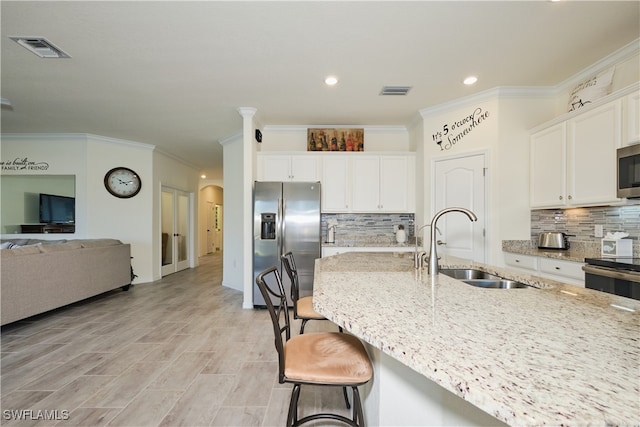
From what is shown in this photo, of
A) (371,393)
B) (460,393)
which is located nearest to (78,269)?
(371,393)

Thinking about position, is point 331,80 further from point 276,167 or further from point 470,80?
point 276,167

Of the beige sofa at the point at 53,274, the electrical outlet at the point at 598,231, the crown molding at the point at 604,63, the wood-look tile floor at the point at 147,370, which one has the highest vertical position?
the crown molding at the point at 604,63

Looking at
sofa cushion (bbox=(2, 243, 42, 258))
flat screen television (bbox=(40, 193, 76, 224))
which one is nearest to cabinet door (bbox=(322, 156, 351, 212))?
sofa cushion (bbox=(2, 243, 42, 258))

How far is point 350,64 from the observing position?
2.69m

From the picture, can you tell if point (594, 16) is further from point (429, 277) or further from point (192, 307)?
point (192, 307)

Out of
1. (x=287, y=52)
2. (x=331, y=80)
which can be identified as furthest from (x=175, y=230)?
(x=287, y=52)

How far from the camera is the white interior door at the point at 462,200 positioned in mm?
3314

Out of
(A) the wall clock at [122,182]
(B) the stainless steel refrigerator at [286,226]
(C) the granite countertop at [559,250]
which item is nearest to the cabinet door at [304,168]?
(B) the stainless steel refrigerator at [286,226]

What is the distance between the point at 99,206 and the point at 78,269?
1.74 m

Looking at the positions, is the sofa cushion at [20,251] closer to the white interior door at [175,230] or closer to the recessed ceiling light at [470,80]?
the white interior door at [175,230]

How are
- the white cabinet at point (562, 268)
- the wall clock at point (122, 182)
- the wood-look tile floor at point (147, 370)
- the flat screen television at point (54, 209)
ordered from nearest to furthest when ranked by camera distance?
the wood-look tile floor at point (147, 370) < the white cabinet at point (562, 268) < the wall clock at point (122, 182) < the flat screen television at point (54, 209)

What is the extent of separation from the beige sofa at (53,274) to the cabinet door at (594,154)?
5608 millimetres

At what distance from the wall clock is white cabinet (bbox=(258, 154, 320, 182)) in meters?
2.77

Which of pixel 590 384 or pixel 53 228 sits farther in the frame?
pixel 53 228
